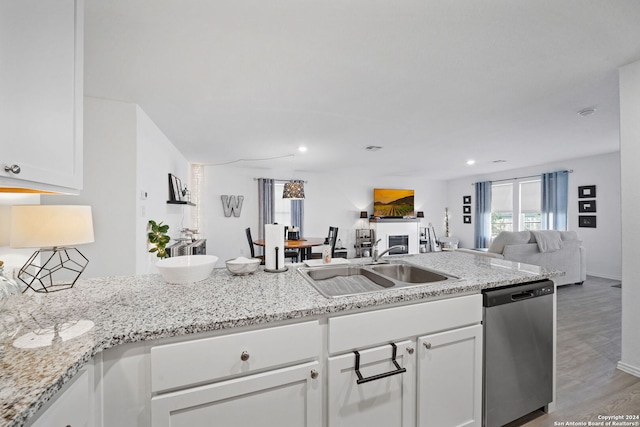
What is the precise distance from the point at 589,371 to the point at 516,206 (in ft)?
18.2

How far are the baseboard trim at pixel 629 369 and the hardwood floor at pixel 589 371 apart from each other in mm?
35

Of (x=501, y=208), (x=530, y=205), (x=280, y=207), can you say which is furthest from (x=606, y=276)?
(x=280, y=207)

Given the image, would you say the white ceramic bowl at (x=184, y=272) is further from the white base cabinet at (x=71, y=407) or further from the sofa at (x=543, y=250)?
the sofa at (x=543, y=250)

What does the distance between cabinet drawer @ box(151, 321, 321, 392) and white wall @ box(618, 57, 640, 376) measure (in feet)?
8.60

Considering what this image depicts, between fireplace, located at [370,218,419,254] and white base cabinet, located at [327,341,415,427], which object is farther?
fireplace, located at [370,218,419,254]

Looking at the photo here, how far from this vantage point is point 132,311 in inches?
42.0

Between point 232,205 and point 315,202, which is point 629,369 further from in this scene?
point 232,205

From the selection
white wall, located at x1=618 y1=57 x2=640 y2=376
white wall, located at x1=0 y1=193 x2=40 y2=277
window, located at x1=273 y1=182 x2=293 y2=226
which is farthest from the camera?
window, located at x1=273 y1=182 x2=293 y2=226

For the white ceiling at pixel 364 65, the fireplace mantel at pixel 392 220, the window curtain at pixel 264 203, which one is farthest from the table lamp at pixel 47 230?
the fireplace mantel at pixel 392 220

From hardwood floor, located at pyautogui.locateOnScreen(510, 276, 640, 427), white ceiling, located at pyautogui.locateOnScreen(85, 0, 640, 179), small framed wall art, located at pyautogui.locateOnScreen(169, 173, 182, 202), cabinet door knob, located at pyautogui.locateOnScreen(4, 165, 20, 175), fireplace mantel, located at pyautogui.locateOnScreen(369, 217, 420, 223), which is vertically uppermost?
white ceiling, located at pyautogui.locateOnScreen(85, 0, 640, 179)

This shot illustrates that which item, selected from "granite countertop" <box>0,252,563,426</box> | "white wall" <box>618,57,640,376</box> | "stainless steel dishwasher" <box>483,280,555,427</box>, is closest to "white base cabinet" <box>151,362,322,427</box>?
"granite countertop" <box>0,252,563,426</box>

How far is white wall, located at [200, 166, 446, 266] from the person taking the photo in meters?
6.25

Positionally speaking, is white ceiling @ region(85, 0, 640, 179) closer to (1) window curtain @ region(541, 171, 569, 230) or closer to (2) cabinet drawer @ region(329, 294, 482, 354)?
(2) cabinet drawer @ region(329, 294, 482, 354)

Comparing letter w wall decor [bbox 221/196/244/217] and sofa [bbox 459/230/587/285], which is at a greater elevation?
letter w wall decor [bbox 221/196/244/217]
